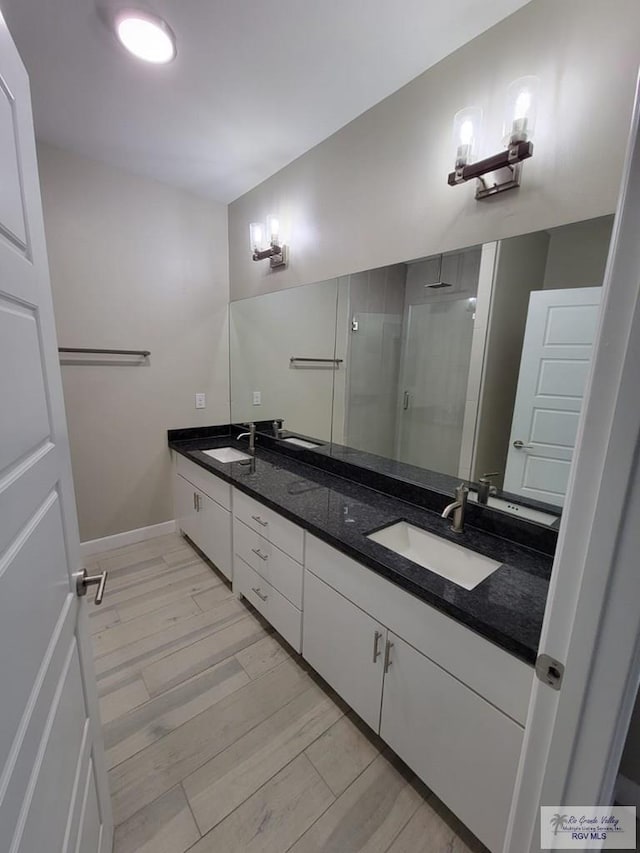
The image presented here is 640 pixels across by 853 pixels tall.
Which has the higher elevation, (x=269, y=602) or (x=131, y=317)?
(x=131, y=317)

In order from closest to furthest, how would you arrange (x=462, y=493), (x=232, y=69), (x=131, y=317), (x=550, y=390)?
(x=550, y=390) < (x=462, y=493) < (x=232, y=69) < (x=131, y=317)

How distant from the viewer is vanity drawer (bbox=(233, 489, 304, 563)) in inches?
63.6

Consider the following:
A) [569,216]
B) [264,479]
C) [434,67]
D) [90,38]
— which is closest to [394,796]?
[264,479]

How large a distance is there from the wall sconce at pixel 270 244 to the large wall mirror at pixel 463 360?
22 centimetres

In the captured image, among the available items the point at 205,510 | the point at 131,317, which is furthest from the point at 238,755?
the point at 131,317

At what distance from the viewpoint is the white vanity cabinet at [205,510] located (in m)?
2.24

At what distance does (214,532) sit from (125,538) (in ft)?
2.98

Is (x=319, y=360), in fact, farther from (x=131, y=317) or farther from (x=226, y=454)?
(x=131, y=317)

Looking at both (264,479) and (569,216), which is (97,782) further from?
(569,216)

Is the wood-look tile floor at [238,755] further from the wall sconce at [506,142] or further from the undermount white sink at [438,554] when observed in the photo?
the wall sconce at [506,142]

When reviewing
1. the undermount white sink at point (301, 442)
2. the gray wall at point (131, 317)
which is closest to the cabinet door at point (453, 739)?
the undermount white sink at point (301, 442)

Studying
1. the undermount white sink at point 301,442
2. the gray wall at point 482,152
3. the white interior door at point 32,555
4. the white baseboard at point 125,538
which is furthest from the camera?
the white baseboard at point 125,538

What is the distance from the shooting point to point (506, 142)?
4.06 ft

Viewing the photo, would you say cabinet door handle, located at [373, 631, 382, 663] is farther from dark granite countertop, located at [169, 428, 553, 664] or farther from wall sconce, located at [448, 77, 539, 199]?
wall sconce, located at [448, 77, 539, 199]
